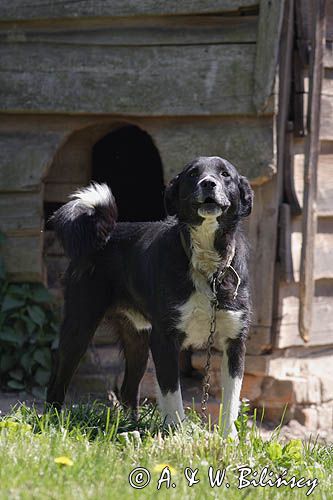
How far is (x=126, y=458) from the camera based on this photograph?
13.6ft

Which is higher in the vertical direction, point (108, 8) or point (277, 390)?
point (108, 8)

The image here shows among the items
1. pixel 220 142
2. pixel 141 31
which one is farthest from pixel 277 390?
pixel 141 31

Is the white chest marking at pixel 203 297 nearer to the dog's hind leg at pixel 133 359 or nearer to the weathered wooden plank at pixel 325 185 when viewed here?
the dog's hind leg at pixel 133 359

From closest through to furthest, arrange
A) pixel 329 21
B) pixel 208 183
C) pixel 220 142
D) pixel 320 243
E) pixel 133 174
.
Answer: pixel 208 183, pixel 220 142, pixel 320 243, pixel 329 21, pixel 133 174

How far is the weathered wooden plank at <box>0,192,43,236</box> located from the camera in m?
7.16

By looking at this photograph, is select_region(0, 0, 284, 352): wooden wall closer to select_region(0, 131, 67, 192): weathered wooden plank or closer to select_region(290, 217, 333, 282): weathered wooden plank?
select_region(0, 131, 67, 192): weathered wooden plank

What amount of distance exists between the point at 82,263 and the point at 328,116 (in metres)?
2.58

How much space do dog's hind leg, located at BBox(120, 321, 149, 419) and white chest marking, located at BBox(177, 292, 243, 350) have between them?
3.26 feet

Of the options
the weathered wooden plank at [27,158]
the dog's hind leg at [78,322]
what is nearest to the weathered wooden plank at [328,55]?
the weathered wooden plank at [27,158]

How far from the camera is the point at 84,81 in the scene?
23.1ft

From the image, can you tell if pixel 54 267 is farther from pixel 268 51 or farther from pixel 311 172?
pixel 268 51

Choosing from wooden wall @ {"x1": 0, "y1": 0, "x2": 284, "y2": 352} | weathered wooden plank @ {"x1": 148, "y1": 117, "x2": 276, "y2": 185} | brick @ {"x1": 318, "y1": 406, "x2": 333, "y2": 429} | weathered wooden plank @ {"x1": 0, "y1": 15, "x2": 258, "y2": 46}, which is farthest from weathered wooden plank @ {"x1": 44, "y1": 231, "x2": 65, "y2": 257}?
brick @ {"x1": 318, "y1": 406, "x2": 333, "y2": 429}

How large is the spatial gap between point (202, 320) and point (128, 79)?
8.31 feet

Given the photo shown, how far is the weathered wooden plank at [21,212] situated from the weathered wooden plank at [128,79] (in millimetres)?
658
